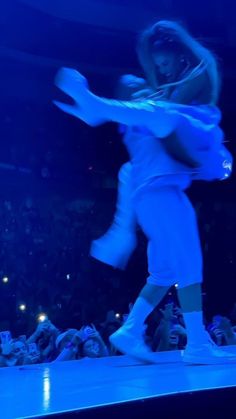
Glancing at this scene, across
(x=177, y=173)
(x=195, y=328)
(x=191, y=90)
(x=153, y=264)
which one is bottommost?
(x=195, y=328)

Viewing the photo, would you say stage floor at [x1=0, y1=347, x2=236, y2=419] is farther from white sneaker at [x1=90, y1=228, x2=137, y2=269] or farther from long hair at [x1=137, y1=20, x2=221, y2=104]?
long hair at [x1=137, y1=20, x2=221, y2=104]

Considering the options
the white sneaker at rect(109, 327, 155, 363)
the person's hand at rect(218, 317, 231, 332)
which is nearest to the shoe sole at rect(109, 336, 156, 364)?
the white sneaker at rect(109, 327, 155, 363)

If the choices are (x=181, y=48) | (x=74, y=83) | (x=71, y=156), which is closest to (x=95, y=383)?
(x=74, y=83)

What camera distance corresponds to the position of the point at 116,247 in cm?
177

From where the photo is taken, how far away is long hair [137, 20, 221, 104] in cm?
173

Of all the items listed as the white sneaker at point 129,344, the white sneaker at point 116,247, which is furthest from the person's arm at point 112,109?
the white sneaker at point 129,344

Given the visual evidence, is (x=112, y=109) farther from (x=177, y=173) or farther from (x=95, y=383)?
(x=95, y=383)

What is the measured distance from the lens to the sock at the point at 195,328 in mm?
1672

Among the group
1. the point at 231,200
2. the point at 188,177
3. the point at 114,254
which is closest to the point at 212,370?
the point at 114,254

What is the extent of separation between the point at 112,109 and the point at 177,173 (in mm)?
291

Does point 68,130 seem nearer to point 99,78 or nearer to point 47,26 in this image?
point 99,78

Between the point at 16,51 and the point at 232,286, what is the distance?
2.52 m

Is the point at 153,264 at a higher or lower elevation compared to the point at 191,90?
lower

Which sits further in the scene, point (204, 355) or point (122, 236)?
point (122, 236)
